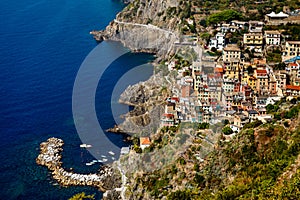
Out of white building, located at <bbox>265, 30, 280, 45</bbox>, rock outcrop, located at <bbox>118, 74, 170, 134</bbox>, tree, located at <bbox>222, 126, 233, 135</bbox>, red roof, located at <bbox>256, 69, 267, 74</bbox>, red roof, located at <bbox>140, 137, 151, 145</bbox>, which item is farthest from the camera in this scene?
white building, located at <bbox>265, 30, 280, 45</bbox>

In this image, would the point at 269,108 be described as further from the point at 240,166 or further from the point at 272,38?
the point at 272,38

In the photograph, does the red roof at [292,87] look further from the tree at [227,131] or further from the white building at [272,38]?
the white building at [272,38]

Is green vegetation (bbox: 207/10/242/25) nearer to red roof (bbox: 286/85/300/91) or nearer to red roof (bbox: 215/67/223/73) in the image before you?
red roof (bbox: 215/67/223/73)

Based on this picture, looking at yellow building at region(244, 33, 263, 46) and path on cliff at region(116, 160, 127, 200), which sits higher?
yellow building at region(244, 33, 263, 46)

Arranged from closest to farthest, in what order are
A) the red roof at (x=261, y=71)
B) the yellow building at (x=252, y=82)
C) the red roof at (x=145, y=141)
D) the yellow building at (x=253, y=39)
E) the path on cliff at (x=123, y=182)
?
1. the path on cliff at (x=123, y=182)
2. the red roof at (x=261, y=71)
3. the yellow building at (x=252, y=82)
4. the red roof at (x=145, y=141)
5. the yellow building at (x=253, y=39)

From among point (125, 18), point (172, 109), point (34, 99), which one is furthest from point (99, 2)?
point (172, 109)

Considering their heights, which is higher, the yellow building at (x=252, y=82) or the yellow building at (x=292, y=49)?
the yellow building at (x=292, y=49)

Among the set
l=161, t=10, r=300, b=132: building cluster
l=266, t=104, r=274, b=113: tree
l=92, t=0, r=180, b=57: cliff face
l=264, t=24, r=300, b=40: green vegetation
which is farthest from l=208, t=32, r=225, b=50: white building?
l=92, t=0, r=180, b=57: cliff face

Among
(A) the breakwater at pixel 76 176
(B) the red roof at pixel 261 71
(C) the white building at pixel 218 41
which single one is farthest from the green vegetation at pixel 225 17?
(A) the breakwater at pixel 76 176
